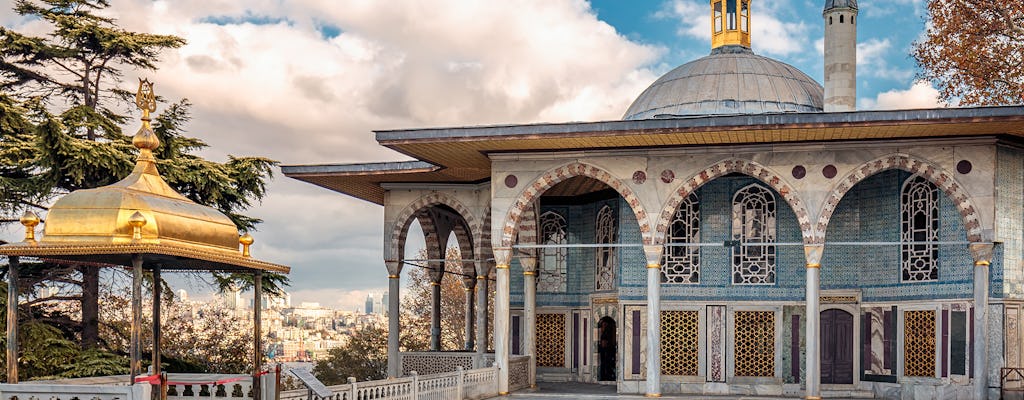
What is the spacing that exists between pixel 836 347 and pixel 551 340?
17.4 feet

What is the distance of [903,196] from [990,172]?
183cm

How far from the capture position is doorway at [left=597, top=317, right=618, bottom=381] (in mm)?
19891

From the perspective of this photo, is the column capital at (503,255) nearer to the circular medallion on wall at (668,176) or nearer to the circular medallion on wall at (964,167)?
the circular medallion on wall at (668,176)

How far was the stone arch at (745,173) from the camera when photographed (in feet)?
51.1

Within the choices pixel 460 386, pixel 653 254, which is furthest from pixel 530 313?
pixel 460 386

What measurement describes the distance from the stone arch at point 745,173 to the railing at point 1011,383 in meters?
2.96

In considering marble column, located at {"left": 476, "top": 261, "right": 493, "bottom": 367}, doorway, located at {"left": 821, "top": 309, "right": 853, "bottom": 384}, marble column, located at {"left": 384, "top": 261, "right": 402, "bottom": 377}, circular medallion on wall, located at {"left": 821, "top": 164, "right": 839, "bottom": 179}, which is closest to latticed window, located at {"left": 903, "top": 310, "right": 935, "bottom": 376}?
doorway, located at {"left": 821, "top": 309, "right": 853, "bottom": 384}

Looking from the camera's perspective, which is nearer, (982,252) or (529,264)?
(982,252)

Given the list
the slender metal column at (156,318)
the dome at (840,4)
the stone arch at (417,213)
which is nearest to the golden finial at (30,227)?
the slender metal column at (156,318)

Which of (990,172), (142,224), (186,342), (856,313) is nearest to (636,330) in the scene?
(856,313)

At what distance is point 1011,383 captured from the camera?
A: 15.0 m

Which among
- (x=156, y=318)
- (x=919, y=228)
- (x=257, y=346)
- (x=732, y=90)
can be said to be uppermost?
(x=732, y=90)

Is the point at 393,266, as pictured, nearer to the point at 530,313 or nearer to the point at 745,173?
the point at 530,313

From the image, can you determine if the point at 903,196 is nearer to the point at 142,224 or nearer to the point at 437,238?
the point at 437,238
